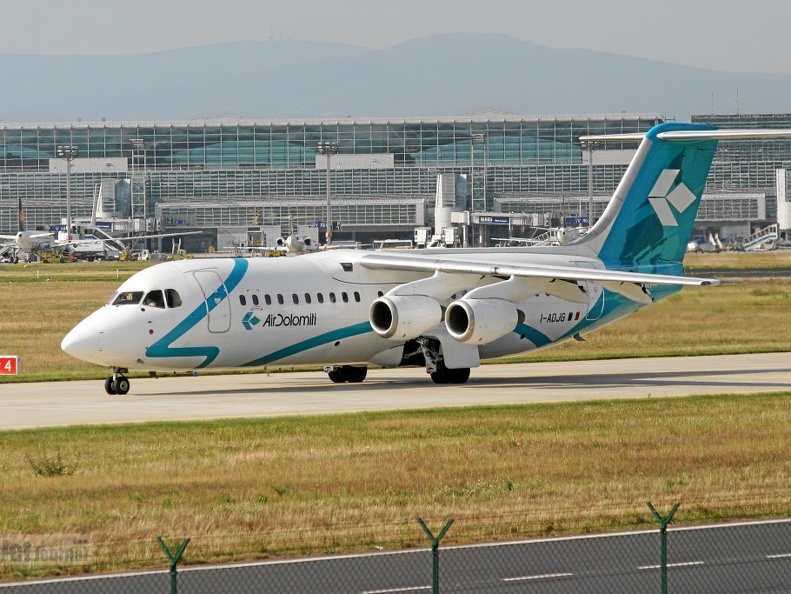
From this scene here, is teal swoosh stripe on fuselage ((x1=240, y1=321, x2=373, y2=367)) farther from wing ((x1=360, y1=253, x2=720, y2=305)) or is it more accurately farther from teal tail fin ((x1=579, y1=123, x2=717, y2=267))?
teal tail fin ((x1=579, y1=123, x2=717, y2=267))

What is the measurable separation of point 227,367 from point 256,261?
3.44 metres

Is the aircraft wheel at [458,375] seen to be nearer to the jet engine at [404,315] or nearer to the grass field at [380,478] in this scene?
the jet engine at [404,315]

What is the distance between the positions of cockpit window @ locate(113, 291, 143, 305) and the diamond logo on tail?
17291mm

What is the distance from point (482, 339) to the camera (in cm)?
4012

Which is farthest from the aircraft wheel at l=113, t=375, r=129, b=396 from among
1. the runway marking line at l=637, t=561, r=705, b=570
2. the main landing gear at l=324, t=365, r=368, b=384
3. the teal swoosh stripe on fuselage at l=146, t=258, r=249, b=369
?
the runway marking line at l=637, t=561, r=705, b=570

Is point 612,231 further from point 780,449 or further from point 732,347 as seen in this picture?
point 780,449

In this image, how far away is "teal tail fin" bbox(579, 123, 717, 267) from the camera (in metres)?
45.2

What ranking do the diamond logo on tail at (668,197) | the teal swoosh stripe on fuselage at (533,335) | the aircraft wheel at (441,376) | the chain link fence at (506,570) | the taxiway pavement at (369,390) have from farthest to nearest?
the diamond logo on tail at (668,197), the teal swoosh stripe on fuselage at (533,335), the aircraft wheel at (441,376), the taxiway pavement at (369,390), the chain link fence at (506,570)

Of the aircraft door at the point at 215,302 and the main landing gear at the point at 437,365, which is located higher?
the aircraft door at the point at 215,302

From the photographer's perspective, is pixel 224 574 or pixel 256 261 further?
pixel 256 261

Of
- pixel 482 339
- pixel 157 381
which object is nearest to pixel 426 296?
pixel 482 339

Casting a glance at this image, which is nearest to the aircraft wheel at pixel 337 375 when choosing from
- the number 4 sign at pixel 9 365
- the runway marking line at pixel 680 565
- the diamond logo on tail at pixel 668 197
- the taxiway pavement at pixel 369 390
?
the taxiway pavement at pixel 369 390

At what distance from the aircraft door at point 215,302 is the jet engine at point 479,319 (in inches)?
254

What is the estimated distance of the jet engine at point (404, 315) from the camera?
39938 mm
